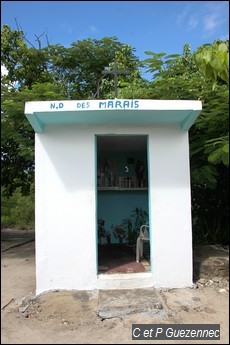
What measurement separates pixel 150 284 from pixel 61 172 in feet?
7.69

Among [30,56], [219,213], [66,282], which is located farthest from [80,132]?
[30,56]

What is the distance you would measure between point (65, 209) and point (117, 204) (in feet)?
11.6

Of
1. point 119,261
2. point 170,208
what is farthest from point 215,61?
point 119,261

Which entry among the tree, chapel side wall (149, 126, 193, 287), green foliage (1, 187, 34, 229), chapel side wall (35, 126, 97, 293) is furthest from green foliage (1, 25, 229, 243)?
green foliage (1, 187, 34, 229)

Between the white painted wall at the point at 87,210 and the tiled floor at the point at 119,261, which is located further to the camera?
the tiled floor at the point at 119,261

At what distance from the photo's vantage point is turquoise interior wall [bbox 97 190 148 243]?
9.07 metres

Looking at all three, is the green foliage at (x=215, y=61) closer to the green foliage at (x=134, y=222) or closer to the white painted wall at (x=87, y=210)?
the white painted wall at (x=87, y=210)

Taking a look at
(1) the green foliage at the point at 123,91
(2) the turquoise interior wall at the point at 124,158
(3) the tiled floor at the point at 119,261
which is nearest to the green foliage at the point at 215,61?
(1) the green foliage at the point at 123,91

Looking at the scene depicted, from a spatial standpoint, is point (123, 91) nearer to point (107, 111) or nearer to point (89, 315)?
point (107, 111)

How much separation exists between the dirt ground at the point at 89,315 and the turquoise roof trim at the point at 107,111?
8.86 ft

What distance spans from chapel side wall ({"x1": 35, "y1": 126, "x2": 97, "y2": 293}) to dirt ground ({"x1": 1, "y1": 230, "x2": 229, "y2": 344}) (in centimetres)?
31

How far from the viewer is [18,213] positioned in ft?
56.3

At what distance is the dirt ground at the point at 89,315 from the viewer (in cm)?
414

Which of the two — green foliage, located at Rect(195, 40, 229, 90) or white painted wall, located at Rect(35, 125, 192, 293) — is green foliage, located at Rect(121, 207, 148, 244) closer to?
white painted wall, located at Rect(35, 125, 192, 293)
